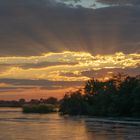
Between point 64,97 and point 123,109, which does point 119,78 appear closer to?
point 123,109

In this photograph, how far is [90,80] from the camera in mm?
161625

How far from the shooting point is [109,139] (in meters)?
48.4

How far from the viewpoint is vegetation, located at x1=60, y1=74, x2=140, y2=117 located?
389 ft

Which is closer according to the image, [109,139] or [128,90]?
[109,139]

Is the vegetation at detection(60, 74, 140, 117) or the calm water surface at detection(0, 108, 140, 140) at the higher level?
the vegetation at detection(60, 74, 140, 117)

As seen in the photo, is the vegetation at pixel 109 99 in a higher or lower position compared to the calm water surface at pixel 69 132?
higher

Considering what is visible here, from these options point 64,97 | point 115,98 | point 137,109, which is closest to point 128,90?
point 115,98

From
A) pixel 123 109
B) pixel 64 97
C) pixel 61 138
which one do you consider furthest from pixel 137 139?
pixel 64 97

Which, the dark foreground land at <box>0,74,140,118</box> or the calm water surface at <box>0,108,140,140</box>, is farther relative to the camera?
the dark foreground land at <box>0,74,140,118</box>

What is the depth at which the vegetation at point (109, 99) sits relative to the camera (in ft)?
389

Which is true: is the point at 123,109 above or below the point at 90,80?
below

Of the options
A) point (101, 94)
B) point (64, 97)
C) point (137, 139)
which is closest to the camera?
point (137, 139)

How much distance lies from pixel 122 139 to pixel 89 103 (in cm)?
10421

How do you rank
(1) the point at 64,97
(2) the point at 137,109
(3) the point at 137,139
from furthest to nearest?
(1) the point at 64,97 → (2) the point at 137,109 → (3) the point at 137,139
